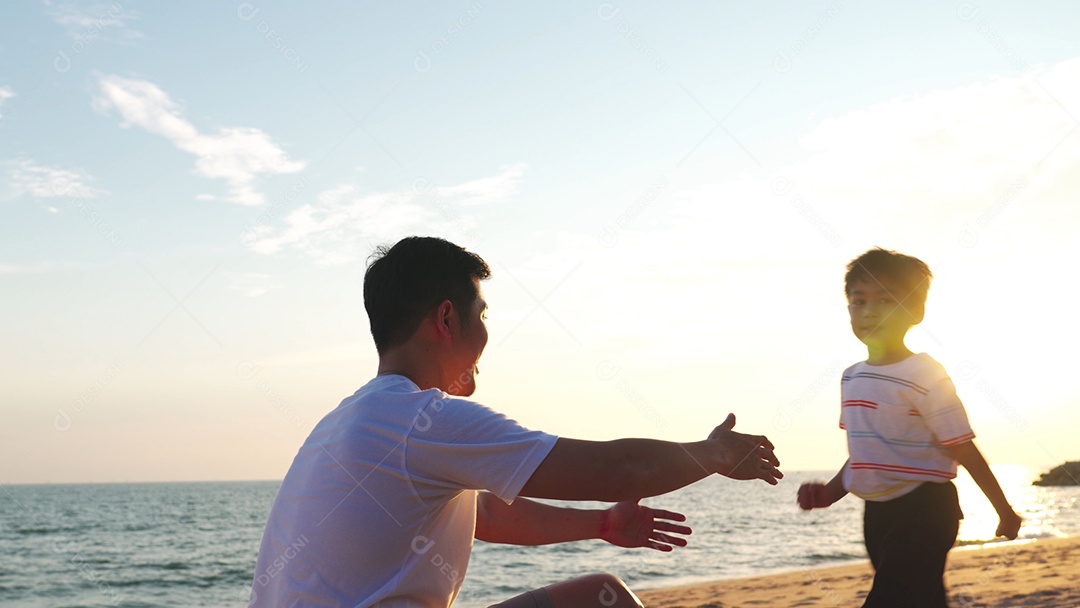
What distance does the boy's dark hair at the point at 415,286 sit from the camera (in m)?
2.14

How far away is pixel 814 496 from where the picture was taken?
368cm

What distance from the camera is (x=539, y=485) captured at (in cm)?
184

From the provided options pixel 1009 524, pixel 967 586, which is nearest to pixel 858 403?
pixel 1009 524

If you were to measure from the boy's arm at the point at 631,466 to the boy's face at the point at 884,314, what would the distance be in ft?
5.61

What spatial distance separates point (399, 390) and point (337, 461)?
21 centimetres

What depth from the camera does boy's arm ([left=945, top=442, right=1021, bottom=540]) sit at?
129 inches

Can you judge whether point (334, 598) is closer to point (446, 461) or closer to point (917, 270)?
point (446, 461)

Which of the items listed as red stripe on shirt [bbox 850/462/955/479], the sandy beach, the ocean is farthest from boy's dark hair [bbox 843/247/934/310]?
the ocean

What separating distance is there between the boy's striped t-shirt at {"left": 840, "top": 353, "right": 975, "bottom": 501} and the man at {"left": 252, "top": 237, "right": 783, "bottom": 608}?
1455 millimetres

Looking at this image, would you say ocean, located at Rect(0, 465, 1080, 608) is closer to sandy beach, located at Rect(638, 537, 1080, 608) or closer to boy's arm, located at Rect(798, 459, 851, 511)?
sandy beach, located at Rect(638, 537, 1080, 608)

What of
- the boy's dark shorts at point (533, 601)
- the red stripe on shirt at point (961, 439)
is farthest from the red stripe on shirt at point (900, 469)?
the boy's dark shorts at point (533, 601)

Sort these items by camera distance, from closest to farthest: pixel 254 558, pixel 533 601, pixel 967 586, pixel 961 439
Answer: pixel 533 601
pixel 961 439
pixel 967 586
pixel 254 558

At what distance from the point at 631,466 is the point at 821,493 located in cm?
203

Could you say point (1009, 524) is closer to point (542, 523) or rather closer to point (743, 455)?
point (743, 455)
